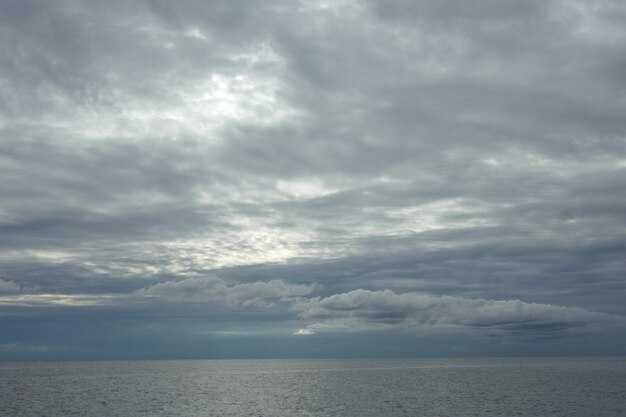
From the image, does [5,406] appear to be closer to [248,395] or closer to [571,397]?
[248,395]

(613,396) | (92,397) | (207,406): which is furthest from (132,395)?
(613,396)

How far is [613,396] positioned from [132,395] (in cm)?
12087

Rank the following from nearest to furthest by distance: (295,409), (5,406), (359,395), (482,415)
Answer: (482,415), (295,409), (5,406), (359,395)

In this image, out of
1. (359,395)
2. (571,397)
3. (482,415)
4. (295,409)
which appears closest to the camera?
(482,415)

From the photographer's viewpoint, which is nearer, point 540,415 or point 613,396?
point 540,415

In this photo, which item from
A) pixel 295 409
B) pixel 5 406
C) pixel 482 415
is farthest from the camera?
pixel 5 406

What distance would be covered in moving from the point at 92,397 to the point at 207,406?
142 ft

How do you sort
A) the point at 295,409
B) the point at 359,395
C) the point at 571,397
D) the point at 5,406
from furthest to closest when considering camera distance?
the point at 359,395, the point at 571,397, the point at 5,406, the point at 295,409

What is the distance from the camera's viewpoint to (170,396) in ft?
460

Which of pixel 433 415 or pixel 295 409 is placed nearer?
pixel 433 415

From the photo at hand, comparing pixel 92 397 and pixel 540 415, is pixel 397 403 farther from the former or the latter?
pixel 92 397

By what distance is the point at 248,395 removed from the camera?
142 m

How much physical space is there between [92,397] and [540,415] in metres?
106

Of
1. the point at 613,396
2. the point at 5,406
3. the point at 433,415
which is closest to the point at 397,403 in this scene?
the point at 433,415
